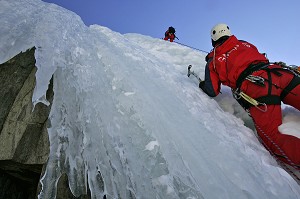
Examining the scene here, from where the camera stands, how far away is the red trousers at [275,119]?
2.77 metres

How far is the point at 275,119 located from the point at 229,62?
3.11 feet

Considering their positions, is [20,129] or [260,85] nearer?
[20,129]

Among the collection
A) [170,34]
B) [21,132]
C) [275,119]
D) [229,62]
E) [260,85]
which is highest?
[170,34]

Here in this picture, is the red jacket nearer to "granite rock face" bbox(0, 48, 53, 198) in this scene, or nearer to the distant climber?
"granite rock face" bbox(0, 48, 53, 198)

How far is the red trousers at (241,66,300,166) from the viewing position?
2.77m

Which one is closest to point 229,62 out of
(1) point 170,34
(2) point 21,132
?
(2) point 21,132

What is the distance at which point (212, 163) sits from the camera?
7.92 ft

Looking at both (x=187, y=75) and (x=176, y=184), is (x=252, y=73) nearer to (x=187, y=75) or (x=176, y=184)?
(x=187, y=75)

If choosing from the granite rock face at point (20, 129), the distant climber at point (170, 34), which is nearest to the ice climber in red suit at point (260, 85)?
the granite rock face at point (20, 129)

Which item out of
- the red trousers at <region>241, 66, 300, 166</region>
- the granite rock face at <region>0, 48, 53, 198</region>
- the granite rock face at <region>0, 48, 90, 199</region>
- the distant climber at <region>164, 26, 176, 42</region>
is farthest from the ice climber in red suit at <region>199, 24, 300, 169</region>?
the distant climber at <region>164, 26, 176, 42</region>

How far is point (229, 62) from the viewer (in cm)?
362

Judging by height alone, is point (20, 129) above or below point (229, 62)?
below

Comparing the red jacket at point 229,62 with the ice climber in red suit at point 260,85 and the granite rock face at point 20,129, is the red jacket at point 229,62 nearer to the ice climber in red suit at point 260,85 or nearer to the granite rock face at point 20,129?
the ice climber in red suit at point 260,85

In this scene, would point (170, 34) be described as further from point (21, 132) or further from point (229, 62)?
point (21, 132)
